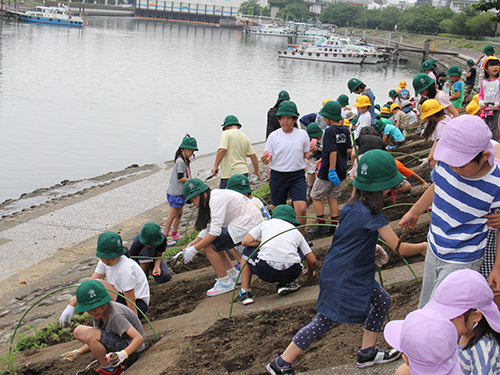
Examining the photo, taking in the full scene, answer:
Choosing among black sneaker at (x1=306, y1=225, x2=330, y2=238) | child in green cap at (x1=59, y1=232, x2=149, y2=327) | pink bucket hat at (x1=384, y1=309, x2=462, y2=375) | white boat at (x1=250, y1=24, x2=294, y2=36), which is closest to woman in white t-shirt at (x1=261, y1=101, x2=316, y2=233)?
black sneaker at (x1=306, y1=225, x2=330, y2=238)

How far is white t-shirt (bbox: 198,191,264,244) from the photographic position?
5363mm

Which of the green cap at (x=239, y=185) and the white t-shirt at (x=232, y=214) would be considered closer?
the white t-shirt at (x=232, y=214)

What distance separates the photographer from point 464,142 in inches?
118

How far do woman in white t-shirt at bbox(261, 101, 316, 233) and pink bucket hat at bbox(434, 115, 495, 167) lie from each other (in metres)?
3.09

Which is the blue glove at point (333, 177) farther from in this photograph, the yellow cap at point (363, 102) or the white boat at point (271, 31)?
the white boat at point (271, 31)

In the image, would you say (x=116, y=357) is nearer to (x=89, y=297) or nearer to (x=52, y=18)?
(x=89, y=297)

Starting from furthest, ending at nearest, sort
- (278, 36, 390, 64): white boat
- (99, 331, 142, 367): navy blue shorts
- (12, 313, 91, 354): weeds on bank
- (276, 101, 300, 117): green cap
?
(278, 36, 390, 64): white boat → (276, 101, 300, 117): green cap → (12, 313, 91, 354): weeds on bank → (99, 331, 142, 367): navy blue shorts

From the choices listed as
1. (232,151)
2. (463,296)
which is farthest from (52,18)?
(463,296)

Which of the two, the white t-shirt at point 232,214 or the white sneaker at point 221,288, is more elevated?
the white t-shirt at point 232,214

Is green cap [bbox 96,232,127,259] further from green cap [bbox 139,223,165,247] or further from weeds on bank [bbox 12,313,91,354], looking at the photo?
weeds on bank [bbox 12,313,91,354]

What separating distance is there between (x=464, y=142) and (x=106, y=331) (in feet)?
11.2

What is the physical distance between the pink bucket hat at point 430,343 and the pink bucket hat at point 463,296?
20 cm

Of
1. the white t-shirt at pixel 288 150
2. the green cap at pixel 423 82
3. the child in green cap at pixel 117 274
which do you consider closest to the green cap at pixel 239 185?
the white t-shirt at pixel 288 150

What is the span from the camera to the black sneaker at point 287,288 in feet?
17.2
